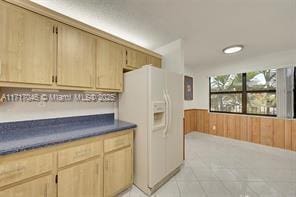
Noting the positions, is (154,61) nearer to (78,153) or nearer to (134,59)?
(134,59)

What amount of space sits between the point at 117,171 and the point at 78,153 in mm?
601

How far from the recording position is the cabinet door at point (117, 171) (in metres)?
1.81

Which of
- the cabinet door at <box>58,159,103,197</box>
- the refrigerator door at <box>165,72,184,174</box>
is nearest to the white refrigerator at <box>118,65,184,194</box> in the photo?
the refrigerator door at <box>165,72,184,174</box>

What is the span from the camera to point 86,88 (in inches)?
76.5

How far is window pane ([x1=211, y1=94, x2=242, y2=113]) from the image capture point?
4.37 meters

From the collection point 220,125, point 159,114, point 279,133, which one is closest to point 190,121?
point 220,125

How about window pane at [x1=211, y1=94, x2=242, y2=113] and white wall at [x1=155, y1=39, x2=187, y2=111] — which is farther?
window pane at [x1=211, y1=94, x2=242, y2=113]

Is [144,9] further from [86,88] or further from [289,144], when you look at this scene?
[289,144]

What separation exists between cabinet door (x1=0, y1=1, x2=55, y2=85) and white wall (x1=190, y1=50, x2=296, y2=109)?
4173mm

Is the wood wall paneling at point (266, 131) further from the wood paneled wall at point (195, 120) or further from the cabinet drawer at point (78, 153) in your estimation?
the cabinet drawer at point (78, 153)

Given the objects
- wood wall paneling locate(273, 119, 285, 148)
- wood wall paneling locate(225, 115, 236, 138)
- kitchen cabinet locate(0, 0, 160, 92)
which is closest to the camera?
kitchen cabinet locate(0, 0, 160, 92)

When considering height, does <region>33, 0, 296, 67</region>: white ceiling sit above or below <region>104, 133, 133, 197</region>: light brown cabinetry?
above

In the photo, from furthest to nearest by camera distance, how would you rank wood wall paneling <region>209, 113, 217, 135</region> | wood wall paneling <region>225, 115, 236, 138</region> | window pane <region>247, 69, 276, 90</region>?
1. wood wall paneling <region>209, 113, 217, 135</region>
2. wood wall paneling <region>225, 115, 236, 138</region>
3. window pane <region>247, 69, 276, 90</region>

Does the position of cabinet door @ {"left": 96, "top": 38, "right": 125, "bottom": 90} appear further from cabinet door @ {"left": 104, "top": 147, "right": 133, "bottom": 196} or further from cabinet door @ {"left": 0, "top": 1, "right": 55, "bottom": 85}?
cabinet door @ {"left": 104, "top": 147, "right": 133, "bottom": 196}
